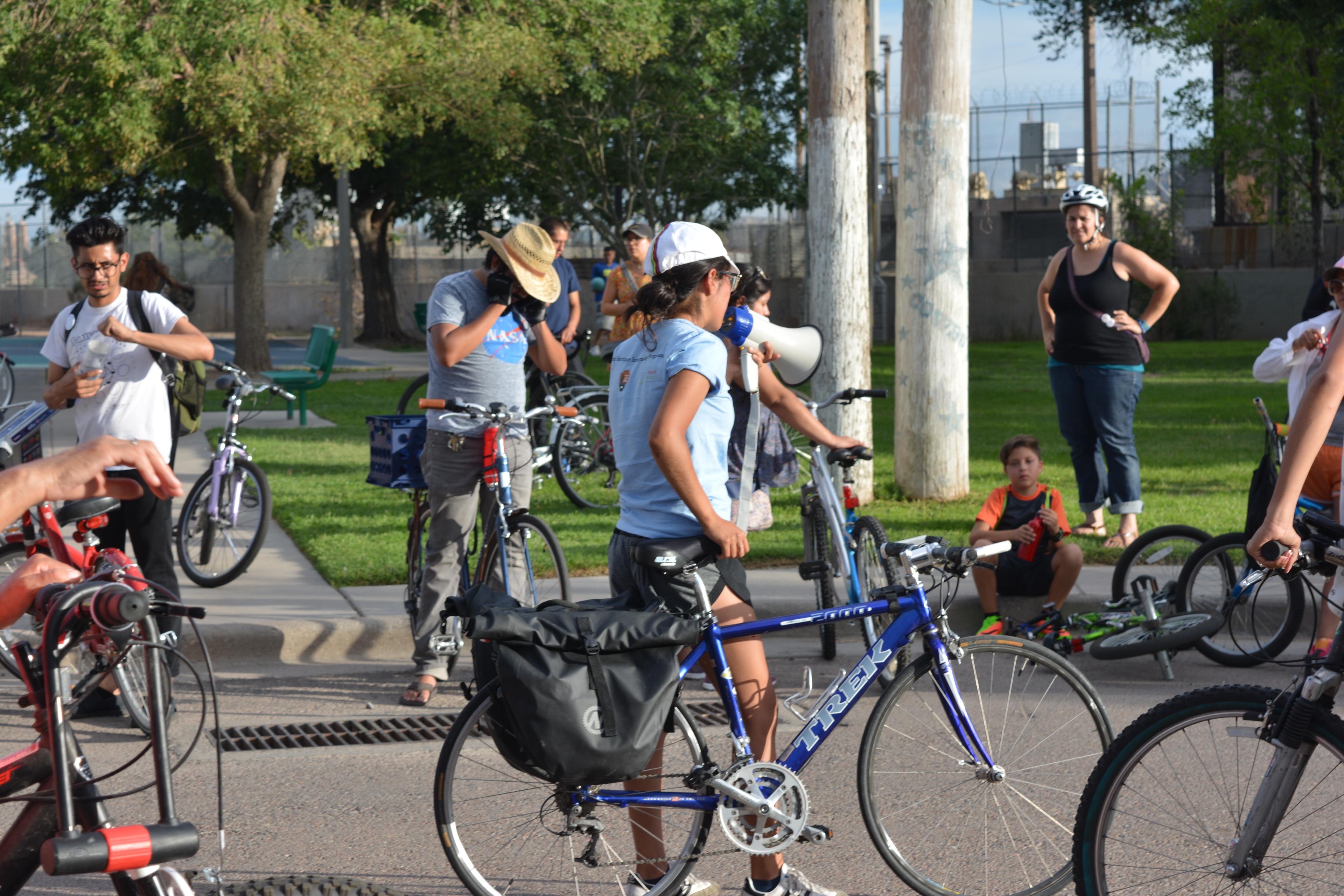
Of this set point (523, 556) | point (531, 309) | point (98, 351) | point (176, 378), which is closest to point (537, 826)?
point (523, 556)

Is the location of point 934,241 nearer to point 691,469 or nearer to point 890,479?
point 890,479

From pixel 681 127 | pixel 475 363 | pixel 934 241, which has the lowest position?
pixel 475 363

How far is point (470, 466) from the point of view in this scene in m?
6.18

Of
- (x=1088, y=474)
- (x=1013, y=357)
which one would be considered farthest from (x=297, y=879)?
(x=1013, y=357)

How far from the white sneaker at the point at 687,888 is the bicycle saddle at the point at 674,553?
0.85m

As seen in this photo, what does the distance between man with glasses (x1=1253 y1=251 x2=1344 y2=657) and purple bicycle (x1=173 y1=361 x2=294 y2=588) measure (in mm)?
5439

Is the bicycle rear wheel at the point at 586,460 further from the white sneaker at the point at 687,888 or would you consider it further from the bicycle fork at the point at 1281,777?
the bicycle fork at the point at 1281,777

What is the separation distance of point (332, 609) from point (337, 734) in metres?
1.77

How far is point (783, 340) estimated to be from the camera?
18.6 feet

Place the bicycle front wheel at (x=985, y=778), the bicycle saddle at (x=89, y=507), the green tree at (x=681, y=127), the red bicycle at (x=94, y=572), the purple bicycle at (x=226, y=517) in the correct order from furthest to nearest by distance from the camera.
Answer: the green tree at (x=681, y=127) → the purple bicycle at (x=226, y=517) → the bicycle front wheel at (x=985, y=778) → the bicycle saddle at (x=89, y=507) → the red bicycle at (x=94, y=572)

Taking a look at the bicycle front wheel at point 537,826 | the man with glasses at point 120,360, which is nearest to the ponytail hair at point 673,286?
the bicycle front wheel at point 537,826

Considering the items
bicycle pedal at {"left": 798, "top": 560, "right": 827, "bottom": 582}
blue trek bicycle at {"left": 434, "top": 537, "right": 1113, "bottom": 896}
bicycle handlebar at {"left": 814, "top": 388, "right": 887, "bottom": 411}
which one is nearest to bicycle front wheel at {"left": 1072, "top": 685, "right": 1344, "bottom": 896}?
blue trek bicycle at {"left": 434, "top": 537, "right": 1113, "bottom": 896}

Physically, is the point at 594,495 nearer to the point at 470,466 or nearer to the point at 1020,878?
the point at 470,466

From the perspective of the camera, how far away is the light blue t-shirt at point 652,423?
12.6 feet
